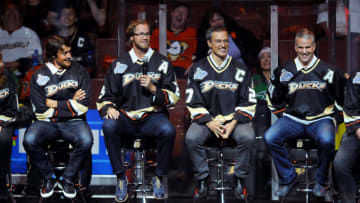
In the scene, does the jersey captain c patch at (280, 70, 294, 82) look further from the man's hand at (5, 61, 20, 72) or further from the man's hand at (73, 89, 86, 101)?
the man's hand at (5, 61, 20, 72)

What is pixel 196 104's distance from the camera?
460 centimetres

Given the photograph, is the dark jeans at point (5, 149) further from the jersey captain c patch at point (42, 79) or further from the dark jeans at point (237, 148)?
the dark jeans at point (237, 148)

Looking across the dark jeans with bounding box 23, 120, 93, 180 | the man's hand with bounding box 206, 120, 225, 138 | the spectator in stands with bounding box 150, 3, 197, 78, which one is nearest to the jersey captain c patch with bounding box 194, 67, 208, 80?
the man's hand with bounding box 206, 120, 225, 138

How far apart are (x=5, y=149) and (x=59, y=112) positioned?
0.55 metres

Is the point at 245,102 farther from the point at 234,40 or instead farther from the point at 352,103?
the point at 234,40

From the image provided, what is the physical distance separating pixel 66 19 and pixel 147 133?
2.20 metres

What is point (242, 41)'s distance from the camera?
5.61m

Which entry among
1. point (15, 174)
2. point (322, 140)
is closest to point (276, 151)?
point (322, 140)

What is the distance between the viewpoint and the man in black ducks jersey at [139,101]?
14.6 ft

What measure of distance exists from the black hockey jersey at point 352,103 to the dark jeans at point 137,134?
1364mm

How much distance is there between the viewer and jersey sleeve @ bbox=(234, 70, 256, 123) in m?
4.49

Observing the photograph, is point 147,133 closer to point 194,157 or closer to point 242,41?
point 194,157

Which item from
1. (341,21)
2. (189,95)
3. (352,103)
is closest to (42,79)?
(189,95)

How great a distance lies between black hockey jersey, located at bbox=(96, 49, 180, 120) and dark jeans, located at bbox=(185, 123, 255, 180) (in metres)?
0.42
